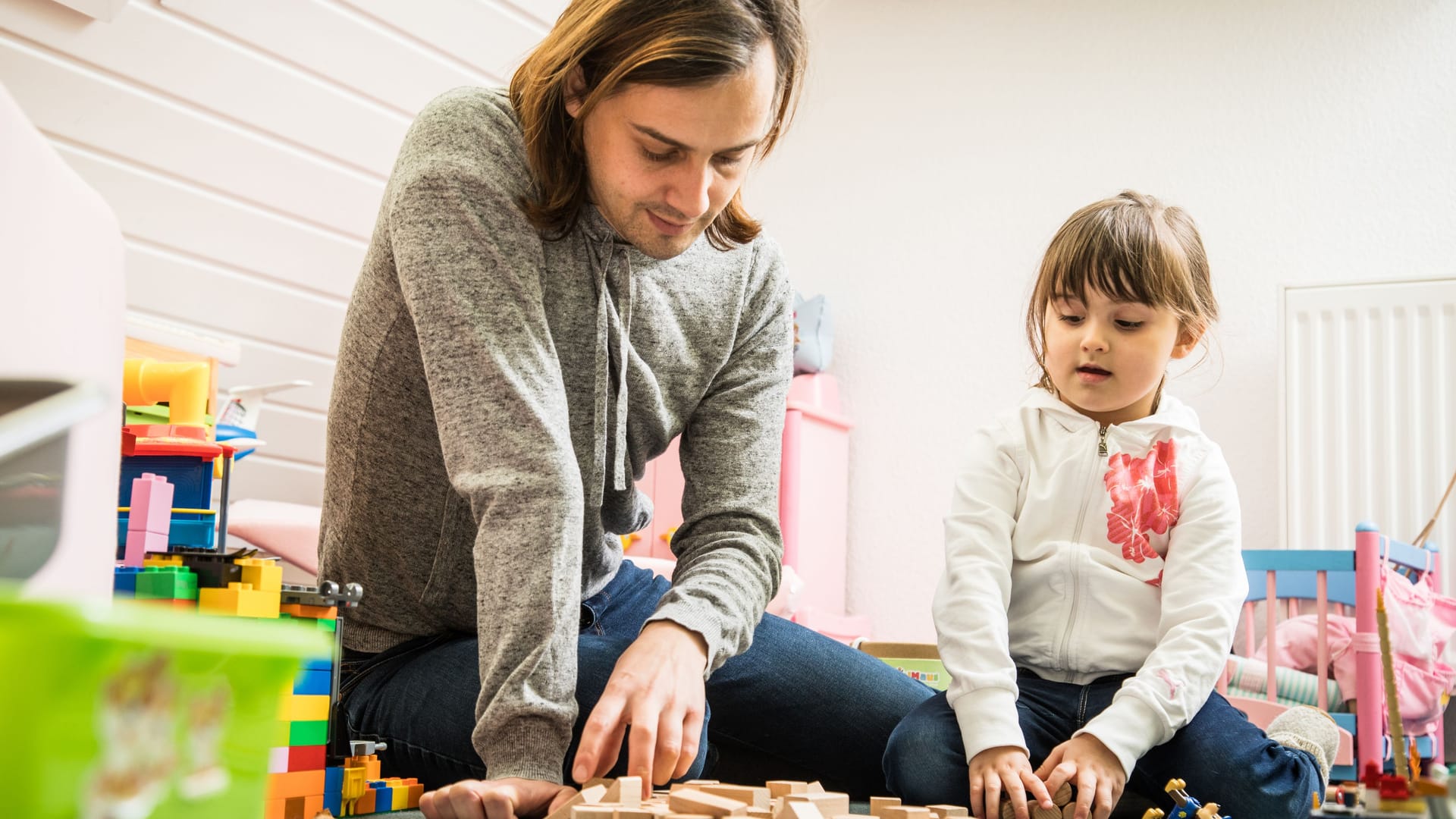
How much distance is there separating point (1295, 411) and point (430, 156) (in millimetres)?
2137

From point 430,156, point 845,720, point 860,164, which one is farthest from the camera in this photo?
point 860,164

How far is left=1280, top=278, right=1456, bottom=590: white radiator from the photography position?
2.41m

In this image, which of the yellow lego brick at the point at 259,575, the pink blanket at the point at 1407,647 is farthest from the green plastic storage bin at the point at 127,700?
the pink blanket at the point at 1407,647

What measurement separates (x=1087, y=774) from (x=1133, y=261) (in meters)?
0.56

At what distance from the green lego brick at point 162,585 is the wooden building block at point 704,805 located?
359mm

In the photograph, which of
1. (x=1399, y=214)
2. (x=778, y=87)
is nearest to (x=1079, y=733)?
(x=778, y=87)

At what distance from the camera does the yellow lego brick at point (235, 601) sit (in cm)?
79

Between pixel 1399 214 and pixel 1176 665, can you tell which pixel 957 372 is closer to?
pixel 1399 214

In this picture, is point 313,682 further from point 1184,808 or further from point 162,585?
point 1184,808

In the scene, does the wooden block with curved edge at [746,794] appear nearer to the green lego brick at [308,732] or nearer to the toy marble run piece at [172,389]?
the green lego brick at [308,732]

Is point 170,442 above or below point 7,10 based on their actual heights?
below

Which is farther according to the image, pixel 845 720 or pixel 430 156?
pixel 845 720

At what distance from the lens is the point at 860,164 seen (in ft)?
10.4

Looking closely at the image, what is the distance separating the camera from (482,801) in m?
0.76
